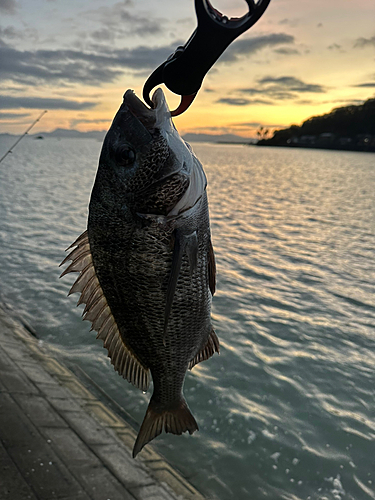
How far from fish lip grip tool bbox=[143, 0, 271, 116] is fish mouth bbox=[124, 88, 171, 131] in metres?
0.08

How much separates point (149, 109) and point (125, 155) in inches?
9.8

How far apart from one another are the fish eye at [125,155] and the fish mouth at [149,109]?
0.49 ft

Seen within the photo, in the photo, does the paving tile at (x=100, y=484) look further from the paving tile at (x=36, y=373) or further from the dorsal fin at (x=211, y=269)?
the dorsal fin at (x=211, y=269)

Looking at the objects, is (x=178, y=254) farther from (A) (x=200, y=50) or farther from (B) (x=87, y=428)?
(B) (x=87, y=428)

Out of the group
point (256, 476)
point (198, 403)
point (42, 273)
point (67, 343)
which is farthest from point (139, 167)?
point (42, 273)

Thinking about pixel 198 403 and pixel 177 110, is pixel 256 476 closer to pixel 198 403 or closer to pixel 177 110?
pixel 198 403

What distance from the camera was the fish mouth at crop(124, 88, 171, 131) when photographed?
1.88 metres

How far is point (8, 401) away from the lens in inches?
214

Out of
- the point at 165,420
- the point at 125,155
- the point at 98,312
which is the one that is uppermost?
the point at 125,155

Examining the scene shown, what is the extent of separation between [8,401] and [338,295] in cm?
935

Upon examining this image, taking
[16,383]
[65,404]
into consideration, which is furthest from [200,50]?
[16,383]

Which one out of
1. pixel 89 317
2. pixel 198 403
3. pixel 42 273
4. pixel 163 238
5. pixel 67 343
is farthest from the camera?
pixel 42 273

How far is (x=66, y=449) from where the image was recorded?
15.8 feet

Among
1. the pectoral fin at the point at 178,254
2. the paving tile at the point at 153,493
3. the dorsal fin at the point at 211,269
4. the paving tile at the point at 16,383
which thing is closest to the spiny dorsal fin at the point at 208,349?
the dorsal fin at the point at 211,269
